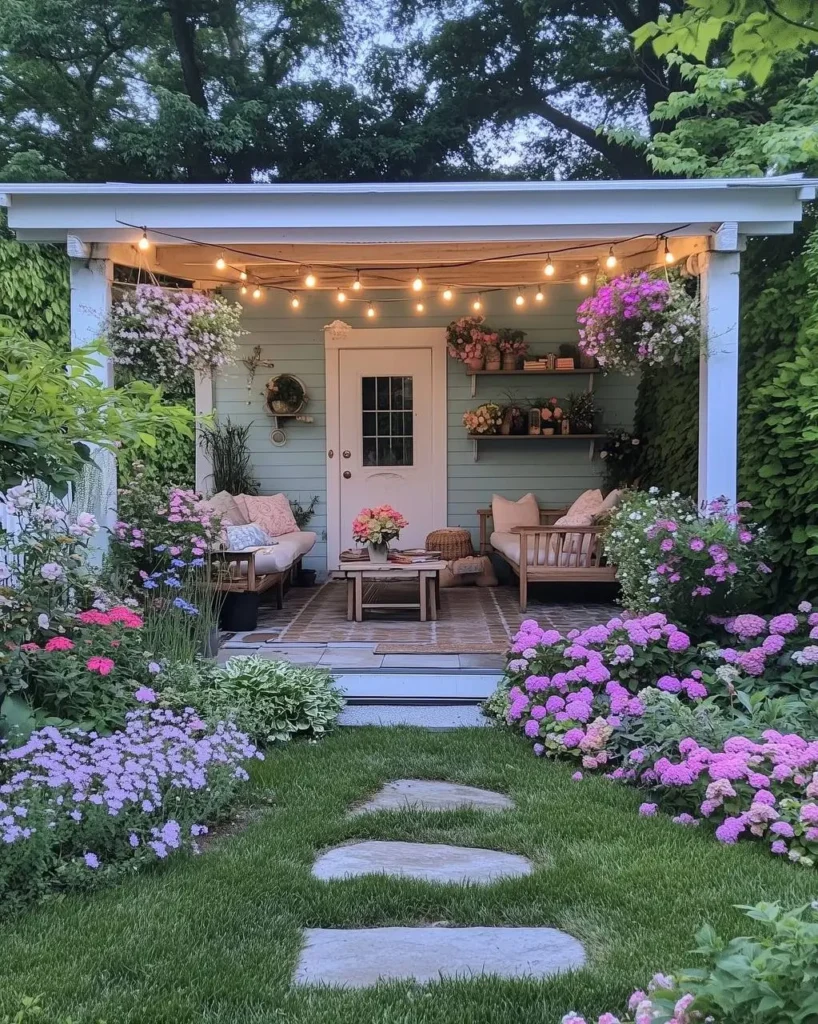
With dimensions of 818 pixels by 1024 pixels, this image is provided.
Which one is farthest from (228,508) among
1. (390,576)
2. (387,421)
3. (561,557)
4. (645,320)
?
(645,320)

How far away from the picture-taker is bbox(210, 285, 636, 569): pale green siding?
26.4ft

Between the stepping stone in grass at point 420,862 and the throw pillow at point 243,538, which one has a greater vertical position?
the throw pillow at point 243,538

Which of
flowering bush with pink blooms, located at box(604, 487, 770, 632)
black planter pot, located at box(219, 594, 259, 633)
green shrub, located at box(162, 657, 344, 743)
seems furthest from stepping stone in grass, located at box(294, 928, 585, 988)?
black planter pot, located at box(219, 594, 259, 633)

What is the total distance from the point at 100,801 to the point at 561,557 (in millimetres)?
4368

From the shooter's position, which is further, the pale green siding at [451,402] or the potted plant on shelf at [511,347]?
the pale green siding at [451,402]

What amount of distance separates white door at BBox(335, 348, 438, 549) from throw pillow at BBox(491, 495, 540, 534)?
666 mm

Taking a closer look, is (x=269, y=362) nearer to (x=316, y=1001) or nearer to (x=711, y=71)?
(x=711, y=71)

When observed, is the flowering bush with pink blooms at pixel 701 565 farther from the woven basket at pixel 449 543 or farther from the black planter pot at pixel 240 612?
the woven basket at pixel 449 543

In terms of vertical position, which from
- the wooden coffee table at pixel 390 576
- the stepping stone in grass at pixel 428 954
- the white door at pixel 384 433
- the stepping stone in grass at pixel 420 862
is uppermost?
the white door at pixel 384 433

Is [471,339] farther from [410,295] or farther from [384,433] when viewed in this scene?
[384,433]

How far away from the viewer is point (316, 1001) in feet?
6.49

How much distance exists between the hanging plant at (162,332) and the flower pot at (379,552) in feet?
5.73

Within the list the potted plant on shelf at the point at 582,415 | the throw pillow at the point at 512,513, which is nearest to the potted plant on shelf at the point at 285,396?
the throw pillow at the point at 512,513

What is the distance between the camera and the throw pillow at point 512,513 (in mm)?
7699
